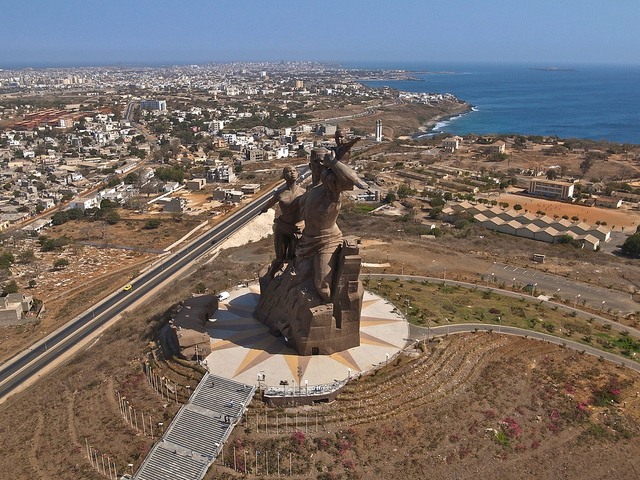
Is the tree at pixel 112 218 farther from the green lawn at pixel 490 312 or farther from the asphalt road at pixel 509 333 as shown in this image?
the asphalt road at pixel 509 333

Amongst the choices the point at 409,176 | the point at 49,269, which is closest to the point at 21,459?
the point at 49,269

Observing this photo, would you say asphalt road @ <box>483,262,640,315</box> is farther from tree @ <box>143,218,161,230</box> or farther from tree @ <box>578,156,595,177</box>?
tree @ <box>578,156,595,177</box>

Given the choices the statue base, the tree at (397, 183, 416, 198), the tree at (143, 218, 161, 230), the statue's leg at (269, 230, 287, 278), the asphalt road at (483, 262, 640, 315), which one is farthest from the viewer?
the tree at (397, 183, 416, 198)

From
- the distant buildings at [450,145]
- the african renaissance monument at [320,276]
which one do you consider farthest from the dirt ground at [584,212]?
the african renaissance monument at [320,276]

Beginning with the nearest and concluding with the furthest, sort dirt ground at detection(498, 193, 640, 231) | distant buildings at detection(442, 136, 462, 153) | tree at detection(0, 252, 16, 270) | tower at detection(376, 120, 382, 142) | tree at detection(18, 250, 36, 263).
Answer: tree at detection(0, 252, 16, 270)
tree at detection(18, 250, 36, 263)
dirt ground at detection(498, 193, 640, 231)
distant buildings at detection(442, 136, 462, 153)
tower at detection(376, 120, 382, 142)

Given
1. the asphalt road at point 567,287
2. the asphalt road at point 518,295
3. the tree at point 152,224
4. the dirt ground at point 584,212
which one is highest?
the asphalt road at point 518,295

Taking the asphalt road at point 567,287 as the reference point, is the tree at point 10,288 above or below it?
below

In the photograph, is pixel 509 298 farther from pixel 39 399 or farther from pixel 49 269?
pixel 49 269

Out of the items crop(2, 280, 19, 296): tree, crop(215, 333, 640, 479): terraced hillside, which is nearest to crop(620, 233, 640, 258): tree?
crop(215, 333, 640, 479): terraced hillside
